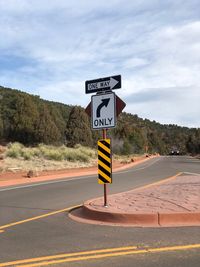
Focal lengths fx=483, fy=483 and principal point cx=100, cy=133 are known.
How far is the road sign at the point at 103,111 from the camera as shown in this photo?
11250 millimetres

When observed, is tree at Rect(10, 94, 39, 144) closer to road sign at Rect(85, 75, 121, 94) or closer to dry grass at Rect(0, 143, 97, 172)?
dry grass at Rect(0, 143, 97, 172)

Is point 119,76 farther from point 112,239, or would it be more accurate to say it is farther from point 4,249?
point 4,249

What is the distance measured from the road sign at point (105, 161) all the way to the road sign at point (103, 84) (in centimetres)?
125

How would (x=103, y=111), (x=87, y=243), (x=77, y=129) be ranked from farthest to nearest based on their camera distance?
1. (x=77, y=129)
2. (x=103, y=111)
3. (x=87, y=243)

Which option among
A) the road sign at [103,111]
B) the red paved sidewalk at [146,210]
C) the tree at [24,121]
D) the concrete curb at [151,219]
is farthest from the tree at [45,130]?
the concrete curb at [151,219]

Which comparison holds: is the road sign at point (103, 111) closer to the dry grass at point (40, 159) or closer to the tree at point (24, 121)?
the dry grass at point (40, 159)

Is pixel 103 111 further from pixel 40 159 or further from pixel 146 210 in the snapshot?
pixel 40 159

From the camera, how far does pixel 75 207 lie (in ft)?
42.1

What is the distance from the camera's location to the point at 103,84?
11.6m

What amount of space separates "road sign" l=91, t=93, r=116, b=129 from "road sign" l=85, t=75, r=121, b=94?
8.0 inches

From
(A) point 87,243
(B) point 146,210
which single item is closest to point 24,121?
(B) point 146,210

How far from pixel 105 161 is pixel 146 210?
68.8 inches

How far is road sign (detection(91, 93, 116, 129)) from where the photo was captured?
1125 cm

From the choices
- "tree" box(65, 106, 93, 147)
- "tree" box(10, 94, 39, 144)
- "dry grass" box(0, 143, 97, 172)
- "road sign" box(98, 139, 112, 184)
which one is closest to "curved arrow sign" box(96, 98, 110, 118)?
"road sign" box(98, 139, 112, 184)
